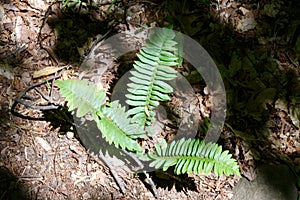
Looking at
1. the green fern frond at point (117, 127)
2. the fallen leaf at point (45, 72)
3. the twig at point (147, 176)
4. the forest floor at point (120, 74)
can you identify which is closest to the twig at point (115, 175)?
the forest floor at point (120, 74)

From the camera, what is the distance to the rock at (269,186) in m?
3.21

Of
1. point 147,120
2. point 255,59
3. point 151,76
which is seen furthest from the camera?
point 255,59

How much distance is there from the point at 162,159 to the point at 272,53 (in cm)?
163

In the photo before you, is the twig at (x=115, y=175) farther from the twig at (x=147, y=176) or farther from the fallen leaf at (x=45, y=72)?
the fallen leaf at (x=45, y=72)

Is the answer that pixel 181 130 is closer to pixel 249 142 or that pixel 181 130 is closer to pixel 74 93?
pixel 249 142

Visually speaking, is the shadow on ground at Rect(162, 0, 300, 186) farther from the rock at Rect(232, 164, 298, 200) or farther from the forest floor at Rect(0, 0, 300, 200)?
the rock at Rect(232, 164, 298, 200)

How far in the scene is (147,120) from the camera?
3219 mm

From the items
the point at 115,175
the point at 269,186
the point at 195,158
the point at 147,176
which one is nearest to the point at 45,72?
the point at 115,175

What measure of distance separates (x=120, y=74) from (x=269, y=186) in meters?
1.53

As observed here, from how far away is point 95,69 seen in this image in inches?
140

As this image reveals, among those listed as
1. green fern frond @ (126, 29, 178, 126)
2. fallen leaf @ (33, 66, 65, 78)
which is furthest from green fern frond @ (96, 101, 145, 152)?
fallen leaf @ (33, 66, 65, 78)

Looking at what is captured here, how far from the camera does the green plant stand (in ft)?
9.25

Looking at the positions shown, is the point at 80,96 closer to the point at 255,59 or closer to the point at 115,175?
the point at 115,175

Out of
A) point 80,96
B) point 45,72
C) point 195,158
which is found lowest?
point 195,158
